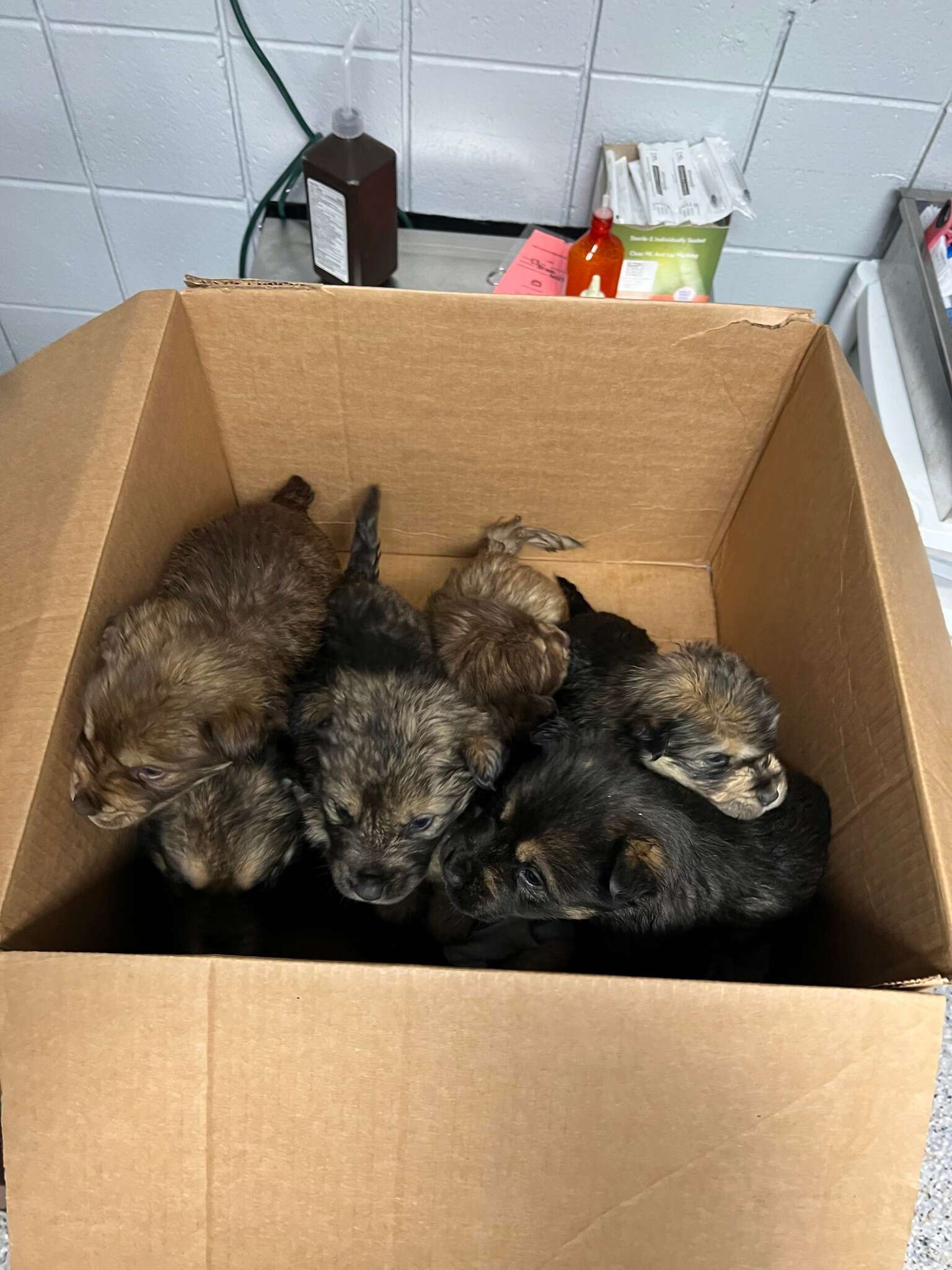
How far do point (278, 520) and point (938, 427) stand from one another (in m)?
1.37

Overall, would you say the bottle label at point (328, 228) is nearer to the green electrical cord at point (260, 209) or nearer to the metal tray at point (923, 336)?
the green electrical cord at point (260, 209)

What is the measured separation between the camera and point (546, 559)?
1849 mm

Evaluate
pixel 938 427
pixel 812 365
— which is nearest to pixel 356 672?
pixel 812 365

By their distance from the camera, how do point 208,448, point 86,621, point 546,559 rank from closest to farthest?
point 86,621
point 208,448
point 546,559

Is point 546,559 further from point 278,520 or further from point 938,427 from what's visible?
point 938,427

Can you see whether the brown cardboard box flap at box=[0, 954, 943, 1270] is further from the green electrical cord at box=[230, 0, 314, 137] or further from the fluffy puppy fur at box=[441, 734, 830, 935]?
the green electrical cord at box=[230, 0, 314, 137]

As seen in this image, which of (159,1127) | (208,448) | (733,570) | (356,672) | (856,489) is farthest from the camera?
(733,570)

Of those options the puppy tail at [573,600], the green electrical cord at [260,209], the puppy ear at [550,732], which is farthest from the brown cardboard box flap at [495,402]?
→ the green electrical cord at [260,209]

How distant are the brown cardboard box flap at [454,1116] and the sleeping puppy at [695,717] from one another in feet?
1.52

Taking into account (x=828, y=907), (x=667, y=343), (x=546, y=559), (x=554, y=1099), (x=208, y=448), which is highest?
(x=667, y=343)

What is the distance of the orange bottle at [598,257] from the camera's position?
177 centimetres

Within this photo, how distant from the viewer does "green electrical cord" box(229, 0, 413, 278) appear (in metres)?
1.73

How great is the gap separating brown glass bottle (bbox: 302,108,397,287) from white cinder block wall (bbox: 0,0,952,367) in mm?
177

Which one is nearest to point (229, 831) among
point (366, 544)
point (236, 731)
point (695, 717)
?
point (236, 731)
